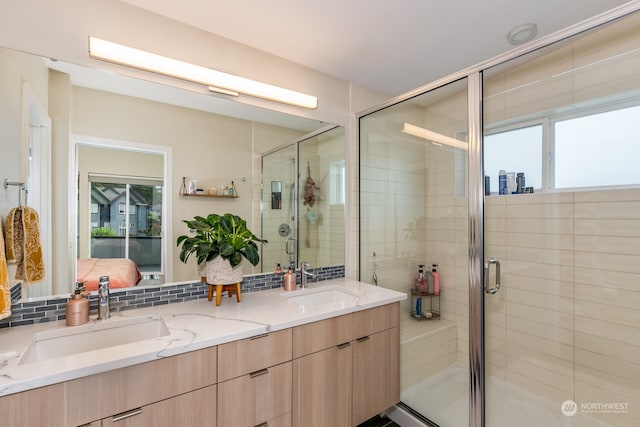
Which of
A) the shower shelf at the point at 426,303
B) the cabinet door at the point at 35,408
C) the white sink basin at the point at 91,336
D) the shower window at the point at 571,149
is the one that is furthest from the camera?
the shower shelf at the point at 426,303

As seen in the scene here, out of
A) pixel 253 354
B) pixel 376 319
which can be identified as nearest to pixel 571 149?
pixel 376 319

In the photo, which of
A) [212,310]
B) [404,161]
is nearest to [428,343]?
[404,161]

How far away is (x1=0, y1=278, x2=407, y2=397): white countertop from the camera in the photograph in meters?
0.88

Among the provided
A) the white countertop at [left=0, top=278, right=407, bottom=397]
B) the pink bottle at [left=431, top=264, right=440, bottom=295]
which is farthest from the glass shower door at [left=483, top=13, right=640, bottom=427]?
the white countertop at [left=0, top=278, right=407, bottom=397]

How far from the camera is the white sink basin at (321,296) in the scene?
69.8 inches

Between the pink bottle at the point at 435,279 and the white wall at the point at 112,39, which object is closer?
the white wall at the point at 112,39

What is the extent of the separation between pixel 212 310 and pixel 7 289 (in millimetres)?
731

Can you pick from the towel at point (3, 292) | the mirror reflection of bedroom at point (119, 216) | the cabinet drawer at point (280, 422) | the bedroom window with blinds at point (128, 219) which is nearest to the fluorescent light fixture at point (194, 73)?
the mirror reflection of bedroom at point (119, 216)

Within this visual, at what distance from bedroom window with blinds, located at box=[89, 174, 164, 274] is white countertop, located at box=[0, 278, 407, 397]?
11.3 inches

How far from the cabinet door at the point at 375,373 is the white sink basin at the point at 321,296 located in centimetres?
26

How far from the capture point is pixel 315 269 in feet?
6.93

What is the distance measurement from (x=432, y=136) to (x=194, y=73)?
157 cm

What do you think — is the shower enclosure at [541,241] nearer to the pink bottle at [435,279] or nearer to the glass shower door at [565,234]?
the glass shower door at [565,234]

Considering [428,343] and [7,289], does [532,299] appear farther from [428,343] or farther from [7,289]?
[7,289]
